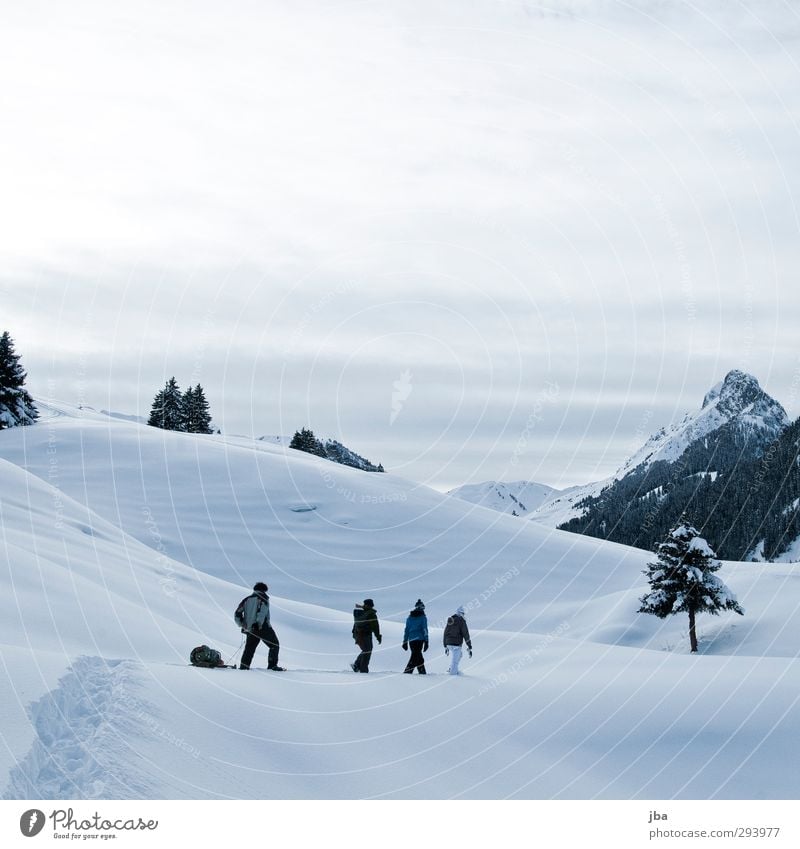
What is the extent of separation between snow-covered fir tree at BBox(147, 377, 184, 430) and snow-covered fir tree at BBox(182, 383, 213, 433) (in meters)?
0.95

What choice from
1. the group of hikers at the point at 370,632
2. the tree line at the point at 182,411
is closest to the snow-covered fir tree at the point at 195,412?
the tree line at the point at 182,411

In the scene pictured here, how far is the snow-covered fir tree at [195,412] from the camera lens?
9419 cm

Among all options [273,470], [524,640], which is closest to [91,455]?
[273,470]

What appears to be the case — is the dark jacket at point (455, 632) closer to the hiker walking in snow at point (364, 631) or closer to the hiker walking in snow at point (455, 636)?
the hiker walking in snow at point (455, 636)

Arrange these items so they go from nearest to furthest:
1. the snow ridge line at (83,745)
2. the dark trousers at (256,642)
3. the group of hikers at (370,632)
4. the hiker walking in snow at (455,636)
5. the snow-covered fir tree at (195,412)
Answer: the snow ridge line at (83,745), the dark trousers at (256,642), the group of hikers at (370,632), the hiker walking in snow at (455,636), the snow-covered fir tree at (195,412)

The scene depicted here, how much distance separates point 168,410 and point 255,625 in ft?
277

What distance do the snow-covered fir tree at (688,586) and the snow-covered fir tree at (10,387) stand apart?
4893 centimetres

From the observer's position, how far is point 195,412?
310 feet

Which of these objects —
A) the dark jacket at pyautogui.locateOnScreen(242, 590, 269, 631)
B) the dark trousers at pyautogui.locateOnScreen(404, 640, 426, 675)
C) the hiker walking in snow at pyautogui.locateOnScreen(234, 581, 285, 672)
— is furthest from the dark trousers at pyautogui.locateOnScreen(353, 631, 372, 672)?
the dark jacket at pyautogui.locateOnScreen(242, 590, 269, 631)
